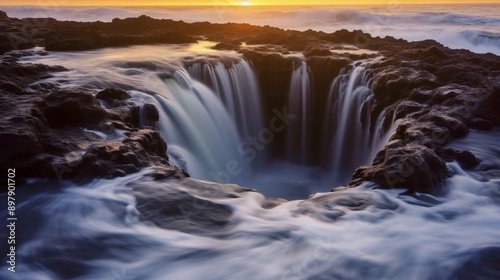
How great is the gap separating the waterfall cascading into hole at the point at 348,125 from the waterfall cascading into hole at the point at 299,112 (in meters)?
0.71

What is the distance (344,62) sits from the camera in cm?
1198

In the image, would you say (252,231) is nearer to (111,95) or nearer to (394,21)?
(111,95)

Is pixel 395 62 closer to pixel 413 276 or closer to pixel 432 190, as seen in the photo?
pixel 432 190

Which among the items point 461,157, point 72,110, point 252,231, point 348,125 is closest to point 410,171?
point 461,157

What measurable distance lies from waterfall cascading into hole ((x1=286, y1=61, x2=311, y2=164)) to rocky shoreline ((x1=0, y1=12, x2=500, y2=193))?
10.2 inches

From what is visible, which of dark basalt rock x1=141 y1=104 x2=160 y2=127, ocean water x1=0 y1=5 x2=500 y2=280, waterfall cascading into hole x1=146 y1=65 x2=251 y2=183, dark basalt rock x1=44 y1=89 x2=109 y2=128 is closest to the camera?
ocean water x1=0 y1=5 x2=500 y2=280

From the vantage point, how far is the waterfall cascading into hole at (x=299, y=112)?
494 inches

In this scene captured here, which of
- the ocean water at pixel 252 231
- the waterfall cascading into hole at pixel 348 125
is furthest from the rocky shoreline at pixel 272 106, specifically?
the waterfall cascading into hole at pixel 348 125

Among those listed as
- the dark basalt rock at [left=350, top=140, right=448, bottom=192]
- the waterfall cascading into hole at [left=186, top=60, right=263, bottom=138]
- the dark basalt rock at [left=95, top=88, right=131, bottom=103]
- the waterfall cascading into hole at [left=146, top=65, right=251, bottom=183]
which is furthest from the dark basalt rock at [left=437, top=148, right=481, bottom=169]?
the waterfall cascading into hole at [left=186, top=60, right=263, bottom=138]

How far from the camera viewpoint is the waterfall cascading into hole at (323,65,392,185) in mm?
10203

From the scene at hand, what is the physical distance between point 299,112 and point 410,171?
790 cm

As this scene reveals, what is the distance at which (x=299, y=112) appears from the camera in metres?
12.7

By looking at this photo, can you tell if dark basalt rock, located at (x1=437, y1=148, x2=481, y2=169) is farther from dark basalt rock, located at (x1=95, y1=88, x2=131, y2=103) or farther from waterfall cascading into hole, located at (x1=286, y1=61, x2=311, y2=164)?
waterfall cascading into hole, located at (x1=286, y1=61, x2=311, y2=164)

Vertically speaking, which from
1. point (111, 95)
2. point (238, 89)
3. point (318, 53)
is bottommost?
point (238, 89)
